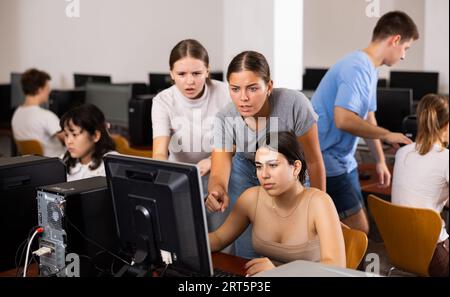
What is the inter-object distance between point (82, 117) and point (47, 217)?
110 centimetres

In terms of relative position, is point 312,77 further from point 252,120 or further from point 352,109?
point 252,120

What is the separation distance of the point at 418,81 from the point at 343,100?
3.37 meters

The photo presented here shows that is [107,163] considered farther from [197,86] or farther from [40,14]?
[40,14]

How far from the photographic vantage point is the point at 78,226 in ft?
6.63

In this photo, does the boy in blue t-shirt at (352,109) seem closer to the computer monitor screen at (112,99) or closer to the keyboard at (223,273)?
the keyboard at (223,273)

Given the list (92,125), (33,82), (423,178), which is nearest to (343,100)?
(423,178)

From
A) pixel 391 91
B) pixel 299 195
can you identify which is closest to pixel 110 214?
pixel 299 195

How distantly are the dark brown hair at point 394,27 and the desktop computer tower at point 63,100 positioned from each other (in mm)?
3443

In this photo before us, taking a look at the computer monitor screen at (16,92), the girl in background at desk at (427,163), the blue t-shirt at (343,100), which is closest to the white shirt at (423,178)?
the girl in background at desk at (427,163)

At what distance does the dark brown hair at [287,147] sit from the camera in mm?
2230

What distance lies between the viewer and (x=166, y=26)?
263 inches

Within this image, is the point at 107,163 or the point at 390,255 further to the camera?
the point at 390,255

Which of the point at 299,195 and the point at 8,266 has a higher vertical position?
the point at 299,195

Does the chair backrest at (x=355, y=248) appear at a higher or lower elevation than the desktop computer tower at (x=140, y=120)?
lower
